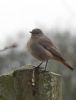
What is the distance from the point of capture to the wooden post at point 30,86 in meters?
3.57

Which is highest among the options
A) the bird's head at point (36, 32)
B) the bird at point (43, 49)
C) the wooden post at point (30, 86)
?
the bird's head at point (36, 32)

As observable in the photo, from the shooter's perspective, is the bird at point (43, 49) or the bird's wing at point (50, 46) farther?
the bird's wing at point (50, 46)

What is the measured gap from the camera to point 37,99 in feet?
11.7

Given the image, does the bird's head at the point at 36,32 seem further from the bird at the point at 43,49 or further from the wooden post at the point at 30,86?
the wooden post at the point at 30,86

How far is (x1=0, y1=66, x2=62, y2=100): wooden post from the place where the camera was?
357 centimetres

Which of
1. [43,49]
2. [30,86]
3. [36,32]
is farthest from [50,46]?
[30,86]

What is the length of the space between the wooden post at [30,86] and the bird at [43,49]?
1.91 metres

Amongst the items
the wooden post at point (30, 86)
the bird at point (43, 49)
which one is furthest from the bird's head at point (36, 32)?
the wooden post at point (30, 86)

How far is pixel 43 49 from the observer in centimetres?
619

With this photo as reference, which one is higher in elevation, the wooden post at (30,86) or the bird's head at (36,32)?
the bird's head at (36,32)

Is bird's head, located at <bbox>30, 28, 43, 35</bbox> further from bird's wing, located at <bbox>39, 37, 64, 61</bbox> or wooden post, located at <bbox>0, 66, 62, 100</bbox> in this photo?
wooden post, located at <bbox>0, 66, 62, 100</bbox>

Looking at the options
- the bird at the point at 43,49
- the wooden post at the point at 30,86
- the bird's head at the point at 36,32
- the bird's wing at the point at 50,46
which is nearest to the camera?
the wooden post at the point at 30,86

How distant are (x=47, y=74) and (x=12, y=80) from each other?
9.2 inches

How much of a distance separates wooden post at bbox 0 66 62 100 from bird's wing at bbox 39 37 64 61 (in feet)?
7.36
